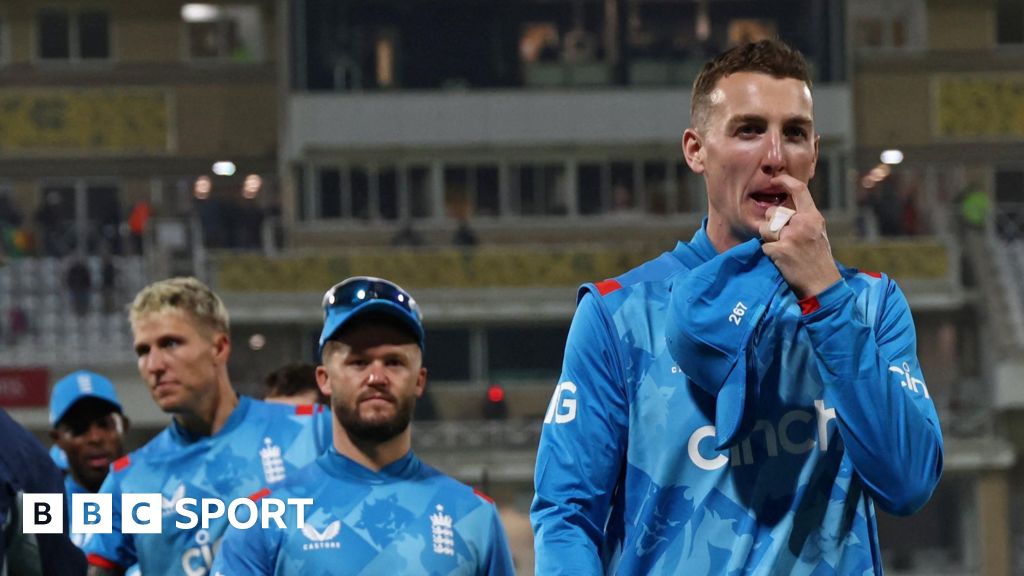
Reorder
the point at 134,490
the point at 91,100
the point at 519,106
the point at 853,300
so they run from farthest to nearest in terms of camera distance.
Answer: the point at 91,100
the point at 519,106
the point at 134,490
the point at 853,300

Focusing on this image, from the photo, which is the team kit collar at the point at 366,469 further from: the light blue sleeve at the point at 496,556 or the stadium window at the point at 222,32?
the stadium window at the point at 222,32

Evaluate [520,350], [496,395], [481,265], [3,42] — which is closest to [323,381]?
[496,395]

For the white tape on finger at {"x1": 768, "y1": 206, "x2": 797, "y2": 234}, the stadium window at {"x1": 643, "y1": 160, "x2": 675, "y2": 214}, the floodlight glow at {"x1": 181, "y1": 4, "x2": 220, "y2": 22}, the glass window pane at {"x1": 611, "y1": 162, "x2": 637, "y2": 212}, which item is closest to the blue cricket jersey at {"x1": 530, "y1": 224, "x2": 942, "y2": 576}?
the white tape on finger at {"x1": 768, "y1": 206, "x2": 797, "y2": 234}

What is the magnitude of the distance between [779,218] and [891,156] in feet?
140

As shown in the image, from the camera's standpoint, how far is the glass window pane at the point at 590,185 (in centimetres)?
4325

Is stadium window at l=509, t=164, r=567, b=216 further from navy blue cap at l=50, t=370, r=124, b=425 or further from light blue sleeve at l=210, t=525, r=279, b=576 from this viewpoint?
light blue sleeve at l=210, t=525, r=279, b=576

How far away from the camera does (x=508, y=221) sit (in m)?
43.2

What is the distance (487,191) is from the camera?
43.3 metres

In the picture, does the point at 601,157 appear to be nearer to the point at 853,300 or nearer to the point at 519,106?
the point at 519,106

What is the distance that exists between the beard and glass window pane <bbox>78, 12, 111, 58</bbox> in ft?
136

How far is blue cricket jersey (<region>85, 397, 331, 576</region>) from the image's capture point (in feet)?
23.6

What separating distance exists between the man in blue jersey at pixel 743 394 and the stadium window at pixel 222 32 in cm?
4268

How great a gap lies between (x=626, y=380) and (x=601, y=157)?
3927cm

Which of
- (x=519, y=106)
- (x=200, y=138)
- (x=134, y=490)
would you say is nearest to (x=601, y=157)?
(x=519, y=106)
